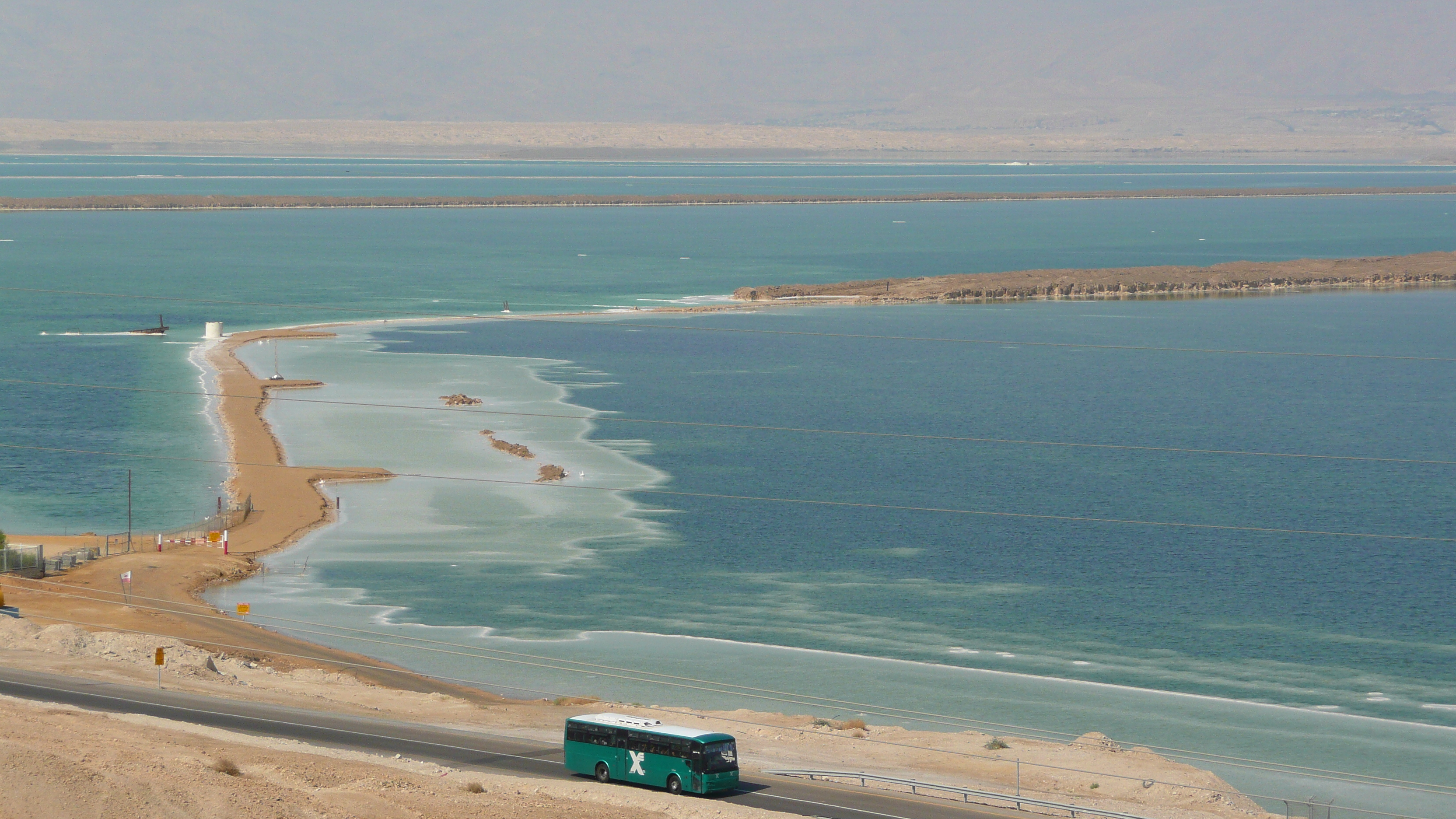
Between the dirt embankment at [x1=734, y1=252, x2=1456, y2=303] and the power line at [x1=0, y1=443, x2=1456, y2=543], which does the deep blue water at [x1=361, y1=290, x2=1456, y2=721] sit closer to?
the power line at [x1=0, y1=443, x2=1456, y2=543]

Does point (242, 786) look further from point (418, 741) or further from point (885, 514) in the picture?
point (885, 514)

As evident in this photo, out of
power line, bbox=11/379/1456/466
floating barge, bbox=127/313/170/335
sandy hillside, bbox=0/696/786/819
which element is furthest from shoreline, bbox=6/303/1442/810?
sandy hillside, bbox=0/696/786/819

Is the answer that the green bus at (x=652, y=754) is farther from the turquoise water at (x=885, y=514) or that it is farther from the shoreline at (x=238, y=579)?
the turquoise water at (x=885, y=514)

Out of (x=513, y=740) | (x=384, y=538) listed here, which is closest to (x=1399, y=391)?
(x=384, y=538)

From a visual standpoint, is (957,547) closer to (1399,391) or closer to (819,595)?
(819,595)

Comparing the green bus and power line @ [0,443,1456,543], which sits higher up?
power line @ [0,443,1456,543]

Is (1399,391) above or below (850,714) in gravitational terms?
above
